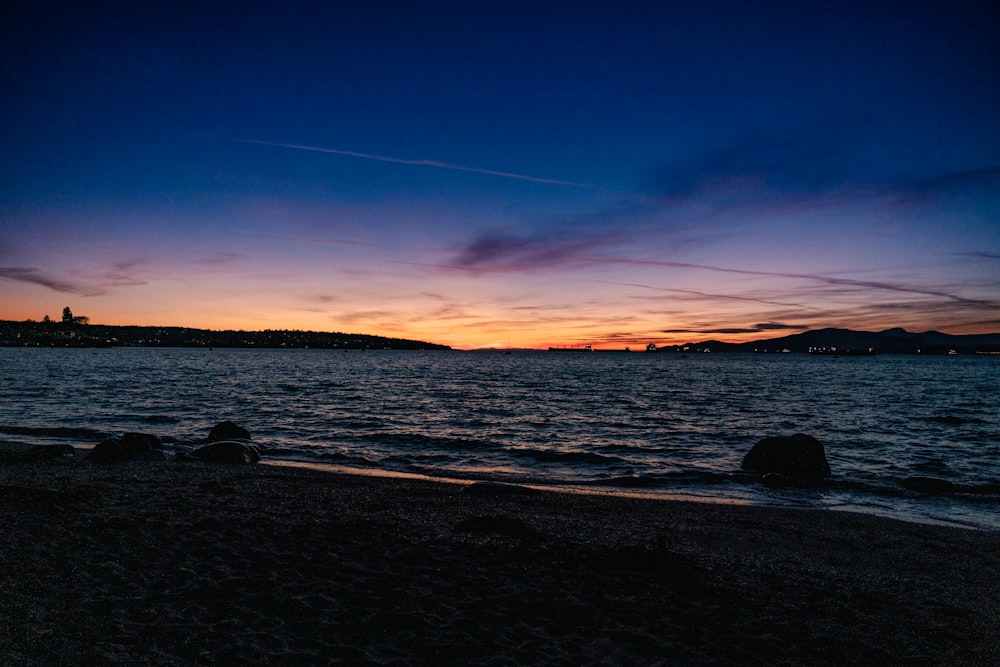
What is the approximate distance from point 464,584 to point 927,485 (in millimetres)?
17318

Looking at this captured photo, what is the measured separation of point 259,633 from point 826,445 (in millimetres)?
27544

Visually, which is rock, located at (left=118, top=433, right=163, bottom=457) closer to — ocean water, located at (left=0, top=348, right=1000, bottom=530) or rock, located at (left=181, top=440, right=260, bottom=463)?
rock, located at (left=181, top=440, right=260, bottom=463)

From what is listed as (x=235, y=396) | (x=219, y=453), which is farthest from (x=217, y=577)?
(x=235, y=396)

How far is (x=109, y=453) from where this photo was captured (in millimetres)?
18266

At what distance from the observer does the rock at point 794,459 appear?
63.9ft

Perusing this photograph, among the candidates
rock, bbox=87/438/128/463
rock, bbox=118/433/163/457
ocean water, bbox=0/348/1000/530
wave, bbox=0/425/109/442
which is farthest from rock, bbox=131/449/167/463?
wave, bbox=0/425/109/442

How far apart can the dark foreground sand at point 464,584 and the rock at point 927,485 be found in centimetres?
546

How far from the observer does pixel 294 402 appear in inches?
1652

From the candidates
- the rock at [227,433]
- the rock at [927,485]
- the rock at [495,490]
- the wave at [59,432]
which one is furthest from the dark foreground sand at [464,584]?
the wave at [59,432]

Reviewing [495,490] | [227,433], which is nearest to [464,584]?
[495,490]

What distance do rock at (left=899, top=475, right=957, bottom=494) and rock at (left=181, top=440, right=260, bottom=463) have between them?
2248cm

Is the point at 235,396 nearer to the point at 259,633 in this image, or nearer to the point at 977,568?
the point at 259,633

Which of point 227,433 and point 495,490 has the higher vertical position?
point 227,433

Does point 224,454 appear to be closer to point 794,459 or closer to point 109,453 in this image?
point 109,453
